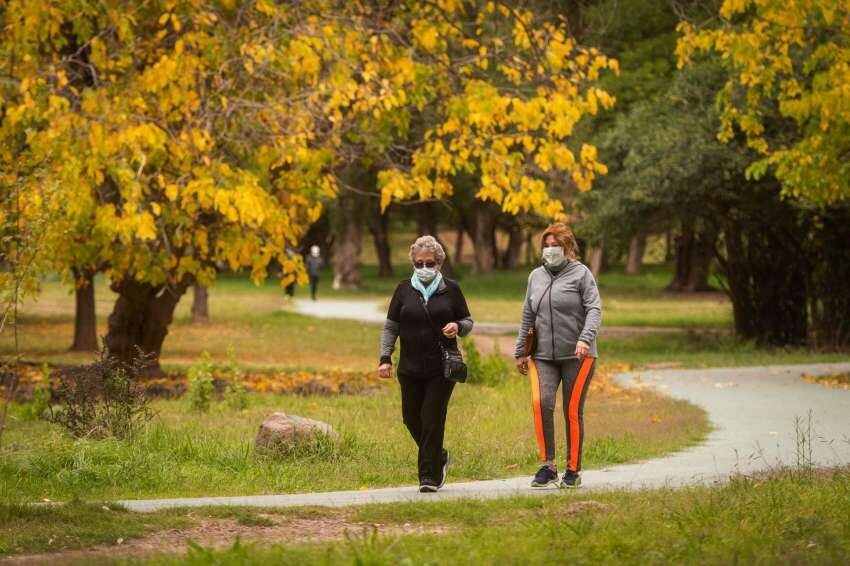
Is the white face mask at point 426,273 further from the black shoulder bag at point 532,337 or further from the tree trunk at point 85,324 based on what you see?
the tree trunk at point 85,324

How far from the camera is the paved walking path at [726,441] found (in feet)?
34.0

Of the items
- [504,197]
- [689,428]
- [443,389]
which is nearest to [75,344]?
[504,197]

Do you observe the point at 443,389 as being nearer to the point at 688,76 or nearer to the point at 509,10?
the point at 509,10

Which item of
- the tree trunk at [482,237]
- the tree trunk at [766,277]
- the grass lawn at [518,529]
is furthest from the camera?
the tree trunk at [482,237]

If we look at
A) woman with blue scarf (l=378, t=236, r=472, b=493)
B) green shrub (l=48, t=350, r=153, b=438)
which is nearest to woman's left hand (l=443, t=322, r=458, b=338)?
woman with blue scarf (l=378, t=236, r=472, b=493)

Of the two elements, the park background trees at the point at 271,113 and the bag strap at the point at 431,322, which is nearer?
the bag strap at the point at 431,322

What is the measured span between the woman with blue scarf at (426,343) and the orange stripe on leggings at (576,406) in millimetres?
896

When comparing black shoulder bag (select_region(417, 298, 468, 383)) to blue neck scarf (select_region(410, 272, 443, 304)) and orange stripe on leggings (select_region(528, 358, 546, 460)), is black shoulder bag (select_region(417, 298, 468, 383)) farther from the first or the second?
orange stripe on leggings (select_region(528, 358, 546, 460))

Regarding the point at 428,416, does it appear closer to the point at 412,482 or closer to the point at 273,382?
the point at 412,482

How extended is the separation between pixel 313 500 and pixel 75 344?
19.8 metres

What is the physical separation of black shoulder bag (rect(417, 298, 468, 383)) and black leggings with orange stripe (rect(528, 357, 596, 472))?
0.63 metres

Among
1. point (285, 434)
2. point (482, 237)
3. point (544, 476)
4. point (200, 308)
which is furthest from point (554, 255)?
point (482, 237)

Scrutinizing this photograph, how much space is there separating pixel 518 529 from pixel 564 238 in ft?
9.78

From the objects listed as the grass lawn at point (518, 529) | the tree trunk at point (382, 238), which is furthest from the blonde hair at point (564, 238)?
the tree trunk at point (382, 238)
